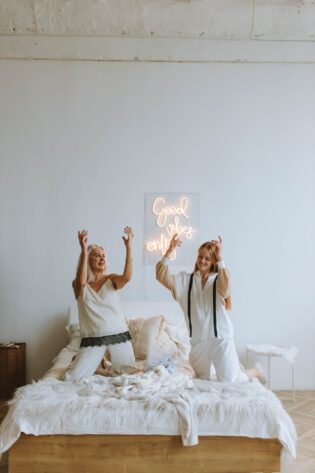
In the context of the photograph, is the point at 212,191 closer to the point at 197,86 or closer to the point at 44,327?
the point at 197,86

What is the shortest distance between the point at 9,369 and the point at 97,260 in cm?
185

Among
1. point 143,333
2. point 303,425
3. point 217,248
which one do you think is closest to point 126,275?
point 217,248

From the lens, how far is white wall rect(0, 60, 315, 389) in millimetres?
5621

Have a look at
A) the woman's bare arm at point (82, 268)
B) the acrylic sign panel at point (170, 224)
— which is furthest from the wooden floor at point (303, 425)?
the acrylic sign panel at point (170, 224)

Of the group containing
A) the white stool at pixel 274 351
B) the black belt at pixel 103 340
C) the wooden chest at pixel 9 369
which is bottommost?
the wooden chest at pixel 9 369

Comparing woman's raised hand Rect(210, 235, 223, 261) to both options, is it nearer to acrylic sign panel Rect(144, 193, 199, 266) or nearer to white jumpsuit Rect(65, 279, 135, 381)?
white jumpsuit Rect(65, 279, 135, 381)

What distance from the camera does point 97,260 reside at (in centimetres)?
412

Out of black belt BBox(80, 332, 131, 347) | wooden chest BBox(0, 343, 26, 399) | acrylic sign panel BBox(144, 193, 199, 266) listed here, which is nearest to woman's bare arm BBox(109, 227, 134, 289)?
black belt BBox(80, 332, 131, 347)

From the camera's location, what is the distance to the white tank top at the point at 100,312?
3922mm

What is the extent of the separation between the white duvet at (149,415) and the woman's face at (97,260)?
3.45 ft

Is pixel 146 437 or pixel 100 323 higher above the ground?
pixel 100 323

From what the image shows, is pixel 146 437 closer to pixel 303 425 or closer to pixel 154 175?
pixel 303 425

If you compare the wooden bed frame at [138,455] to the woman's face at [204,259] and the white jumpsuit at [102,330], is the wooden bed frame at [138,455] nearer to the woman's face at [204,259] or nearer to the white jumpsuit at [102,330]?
the white jumpsuit at [102,330]

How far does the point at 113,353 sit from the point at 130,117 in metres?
2.81
